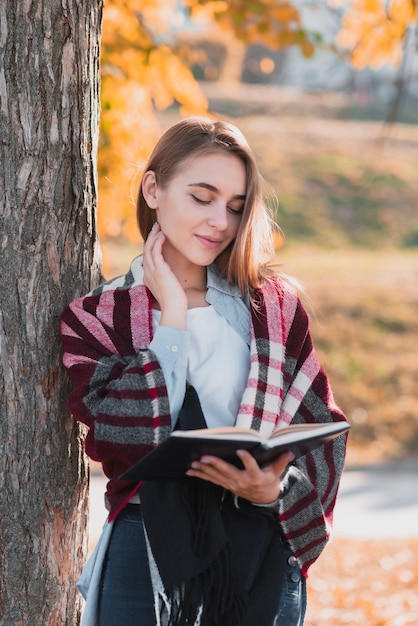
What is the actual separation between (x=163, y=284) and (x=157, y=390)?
295 millimetres

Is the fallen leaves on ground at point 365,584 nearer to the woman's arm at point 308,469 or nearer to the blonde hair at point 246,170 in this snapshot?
the woman's arm at point 308,469

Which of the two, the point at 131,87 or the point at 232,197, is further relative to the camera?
the point at 131,87

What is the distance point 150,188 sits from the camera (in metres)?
2.43

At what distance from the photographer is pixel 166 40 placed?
20.4 feet

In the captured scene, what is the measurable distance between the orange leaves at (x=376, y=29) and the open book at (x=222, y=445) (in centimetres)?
346

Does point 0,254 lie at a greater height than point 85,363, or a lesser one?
greater

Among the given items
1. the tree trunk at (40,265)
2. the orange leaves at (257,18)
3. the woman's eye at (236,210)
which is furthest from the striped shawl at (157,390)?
the orange leaves at (257,18)

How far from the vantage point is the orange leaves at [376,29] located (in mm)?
5012

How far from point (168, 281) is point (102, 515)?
4.54 m

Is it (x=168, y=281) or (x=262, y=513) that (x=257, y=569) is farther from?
(x=168, y=281)

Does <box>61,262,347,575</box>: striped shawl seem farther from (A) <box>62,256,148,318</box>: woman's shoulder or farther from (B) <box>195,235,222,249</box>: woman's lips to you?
(B) <box>195,235,222,249</box>: woman's lips

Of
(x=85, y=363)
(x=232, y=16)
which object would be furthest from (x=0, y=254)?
(x=232, y=16)

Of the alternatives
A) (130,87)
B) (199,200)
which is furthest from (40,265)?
(130,87)

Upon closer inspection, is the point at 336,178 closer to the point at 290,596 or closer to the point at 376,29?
the point at 376,29
